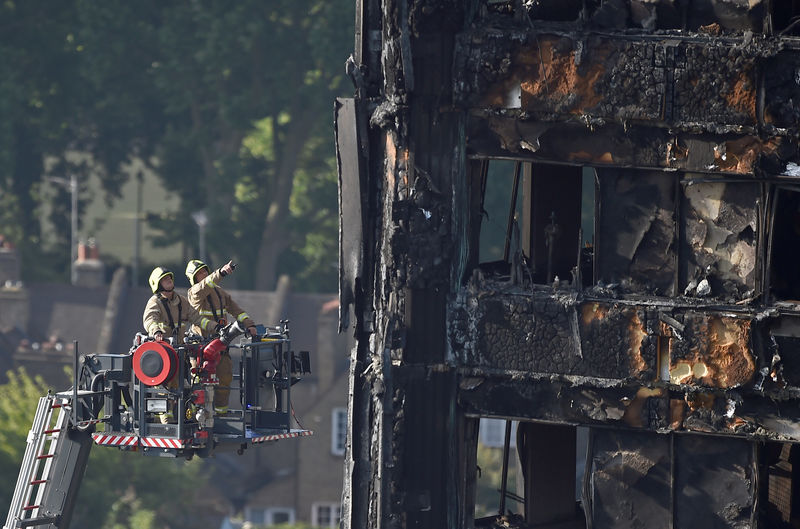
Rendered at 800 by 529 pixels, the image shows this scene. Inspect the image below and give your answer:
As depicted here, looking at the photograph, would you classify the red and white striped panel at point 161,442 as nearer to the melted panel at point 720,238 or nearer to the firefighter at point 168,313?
the firefighter at point 168,313

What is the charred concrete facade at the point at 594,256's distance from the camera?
15.6 m

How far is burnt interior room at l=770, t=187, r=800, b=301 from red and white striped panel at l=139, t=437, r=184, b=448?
5950 millimetres

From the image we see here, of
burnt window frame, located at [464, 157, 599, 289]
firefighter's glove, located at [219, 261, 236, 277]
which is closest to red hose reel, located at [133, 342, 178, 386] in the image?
firefighter's glove, located at [219, 261, 236, 277]

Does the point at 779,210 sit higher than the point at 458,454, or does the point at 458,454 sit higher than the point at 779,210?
the point at 779,210

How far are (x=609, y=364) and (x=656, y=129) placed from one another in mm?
2277

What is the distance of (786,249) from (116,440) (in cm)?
690

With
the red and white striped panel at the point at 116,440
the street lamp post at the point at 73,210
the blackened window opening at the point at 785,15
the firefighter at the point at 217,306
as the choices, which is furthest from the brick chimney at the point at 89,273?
the blackened window opening at the point at 785,15

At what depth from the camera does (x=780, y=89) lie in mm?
15469

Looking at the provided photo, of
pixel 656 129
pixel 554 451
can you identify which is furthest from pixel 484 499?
pixel 656 129

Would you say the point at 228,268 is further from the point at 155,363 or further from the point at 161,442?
the point at 161,442

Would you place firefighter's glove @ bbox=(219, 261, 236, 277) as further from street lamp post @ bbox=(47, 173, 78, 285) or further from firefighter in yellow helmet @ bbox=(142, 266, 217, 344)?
street lamp post @ bbox=(47, 173, 78, 285)

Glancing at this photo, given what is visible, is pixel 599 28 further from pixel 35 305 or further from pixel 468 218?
pixel 35 305

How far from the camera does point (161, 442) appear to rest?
1650 cm

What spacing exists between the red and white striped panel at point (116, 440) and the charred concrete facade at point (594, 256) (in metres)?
2.17
